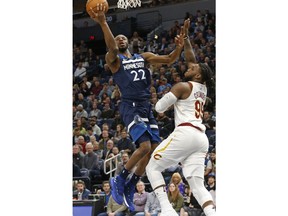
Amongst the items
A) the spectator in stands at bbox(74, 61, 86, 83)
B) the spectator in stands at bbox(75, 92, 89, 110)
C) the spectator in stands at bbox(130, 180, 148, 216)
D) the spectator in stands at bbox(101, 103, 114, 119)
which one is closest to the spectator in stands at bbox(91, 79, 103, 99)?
the spectator in stands at bbox(75, 92, 89, 110)

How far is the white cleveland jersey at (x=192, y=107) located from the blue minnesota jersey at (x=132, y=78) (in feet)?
2.38

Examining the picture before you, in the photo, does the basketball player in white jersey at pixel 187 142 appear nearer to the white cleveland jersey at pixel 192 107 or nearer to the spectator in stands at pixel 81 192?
the white cleveland jersey at pixel 192 107

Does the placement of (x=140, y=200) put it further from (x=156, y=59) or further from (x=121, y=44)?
(x=121, y=44)

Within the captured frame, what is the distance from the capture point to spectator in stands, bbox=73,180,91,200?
9.52 meters

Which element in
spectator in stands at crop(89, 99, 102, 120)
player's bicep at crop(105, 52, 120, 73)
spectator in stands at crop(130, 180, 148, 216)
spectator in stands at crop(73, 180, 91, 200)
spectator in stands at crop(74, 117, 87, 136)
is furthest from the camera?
spectator in stands at crop(89, 99, 102, 120)

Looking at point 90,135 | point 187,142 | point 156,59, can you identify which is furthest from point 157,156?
point 90,135

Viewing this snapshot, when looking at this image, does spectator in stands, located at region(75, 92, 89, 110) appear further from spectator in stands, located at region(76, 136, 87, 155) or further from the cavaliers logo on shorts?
the cavaliers logo on shorts

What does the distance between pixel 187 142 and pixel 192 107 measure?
1.40 ft

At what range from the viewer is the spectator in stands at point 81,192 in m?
9.52

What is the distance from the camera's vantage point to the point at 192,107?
6.28 meters

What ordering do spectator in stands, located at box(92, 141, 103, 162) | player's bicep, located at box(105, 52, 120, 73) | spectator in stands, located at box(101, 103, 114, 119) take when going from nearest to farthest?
1. player's bicep, located at box(105, 52, 120, 73)
2. spectator in stands, located at box(92, 141, 103, 162)
3. spectator in stands, located at box(101, 103, 114, 119)
